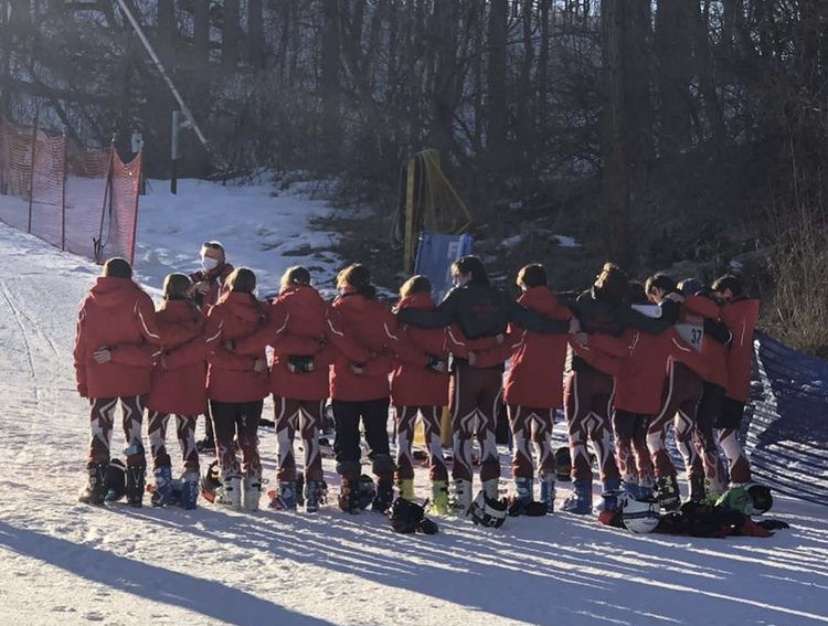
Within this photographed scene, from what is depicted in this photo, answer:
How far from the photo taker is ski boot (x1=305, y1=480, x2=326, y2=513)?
8.86m

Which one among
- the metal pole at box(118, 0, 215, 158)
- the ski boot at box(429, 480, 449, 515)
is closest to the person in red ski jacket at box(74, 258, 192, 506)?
the ski boot at box(429, 480, 449, 515)

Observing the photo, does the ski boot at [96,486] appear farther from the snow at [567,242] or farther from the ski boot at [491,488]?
the snow at [567,242]

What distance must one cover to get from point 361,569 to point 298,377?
6.40 ft

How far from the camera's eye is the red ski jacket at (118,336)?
8719mm

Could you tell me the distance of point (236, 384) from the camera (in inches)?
347

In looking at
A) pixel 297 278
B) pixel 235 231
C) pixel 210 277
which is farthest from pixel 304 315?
pixel 235 231

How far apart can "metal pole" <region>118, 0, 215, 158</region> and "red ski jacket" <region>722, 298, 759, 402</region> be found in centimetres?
Answer: 2598

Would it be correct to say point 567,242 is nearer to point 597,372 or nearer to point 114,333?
point 597,372

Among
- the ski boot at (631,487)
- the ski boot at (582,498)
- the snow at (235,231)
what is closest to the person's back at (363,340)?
the ski boot at (582,498)

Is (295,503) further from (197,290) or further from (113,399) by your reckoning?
(197,290)

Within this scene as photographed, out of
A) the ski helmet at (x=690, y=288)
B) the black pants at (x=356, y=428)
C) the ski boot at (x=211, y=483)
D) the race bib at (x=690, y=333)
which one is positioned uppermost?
the ski helmet at (x=690, y=288)

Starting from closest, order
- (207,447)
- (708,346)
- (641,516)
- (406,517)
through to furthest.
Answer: (406,517) < (641,516) < (708,346) < (207,447)

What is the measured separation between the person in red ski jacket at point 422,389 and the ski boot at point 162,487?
61.5 inches

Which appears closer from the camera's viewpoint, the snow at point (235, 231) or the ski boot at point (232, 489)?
the ski boot at point (232, 489)
